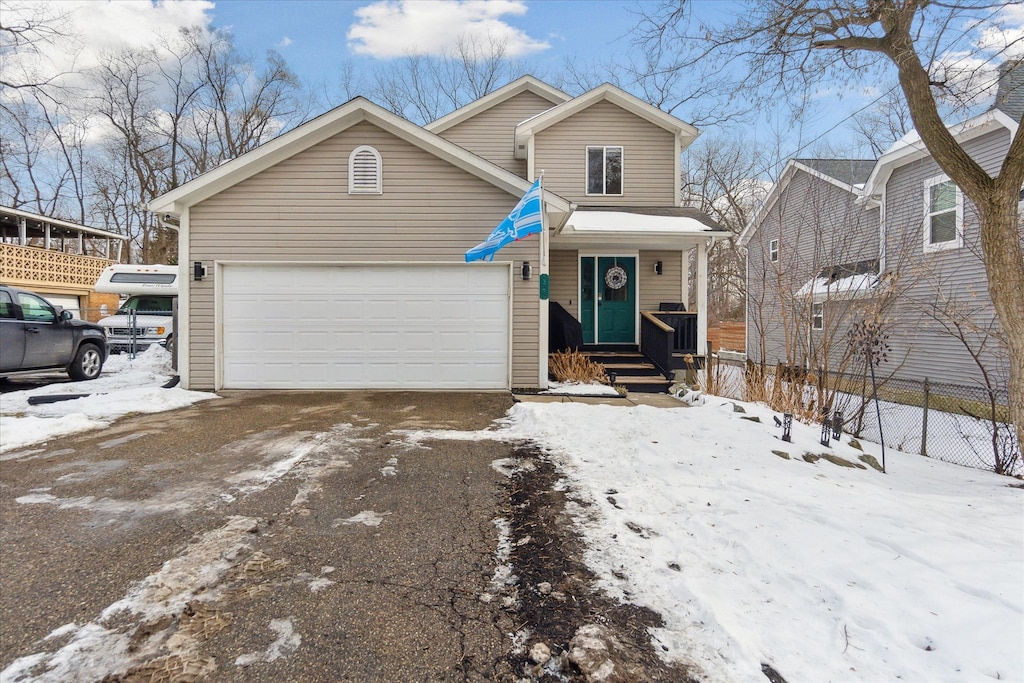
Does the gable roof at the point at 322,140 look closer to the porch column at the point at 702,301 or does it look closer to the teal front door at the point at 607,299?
the teal front door at the point at 607,299

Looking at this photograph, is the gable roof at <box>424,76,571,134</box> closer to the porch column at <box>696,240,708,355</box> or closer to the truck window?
the porch column at <box>696,240,708,355</box>

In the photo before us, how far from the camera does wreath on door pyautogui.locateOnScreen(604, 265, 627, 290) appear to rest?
1141 cm

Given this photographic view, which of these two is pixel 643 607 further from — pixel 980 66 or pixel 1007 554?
pixel 980 66

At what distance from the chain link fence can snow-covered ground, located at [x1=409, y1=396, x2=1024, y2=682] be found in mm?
1336

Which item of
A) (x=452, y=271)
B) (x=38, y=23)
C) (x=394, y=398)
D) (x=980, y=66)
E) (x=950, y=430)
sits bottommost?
(x=950, y=430)

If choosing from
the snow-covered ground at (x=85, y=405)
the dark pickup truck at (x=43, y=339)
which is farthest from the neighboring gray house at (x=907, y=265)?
the dark pickup truck at (x=43, y=339)

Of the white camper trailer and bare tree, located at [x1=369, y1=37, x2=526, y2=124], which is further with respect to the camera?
bare tree, located at [x1=369, y1=37, x2=526, y2=124]

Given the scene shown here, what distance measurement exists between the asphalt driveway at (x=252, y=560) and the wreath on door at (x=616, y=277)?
6.72 m

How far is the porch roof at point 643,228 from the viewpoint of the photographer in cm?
973

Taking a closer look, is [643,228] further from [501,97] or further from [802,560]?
[802,560]

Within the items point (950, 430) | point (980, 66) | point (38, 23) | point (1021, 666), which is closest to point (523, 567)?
point (1021, 666)

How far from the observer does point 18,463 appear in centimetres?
489

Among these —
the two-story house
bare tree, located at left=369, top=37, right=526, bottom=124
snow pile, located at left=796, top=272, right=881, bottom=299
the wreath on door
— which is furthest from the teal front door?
bare tree, located at left=369, top=37, right=526, bottom=124

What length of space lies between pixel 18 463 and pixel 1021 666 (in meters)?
7.40
